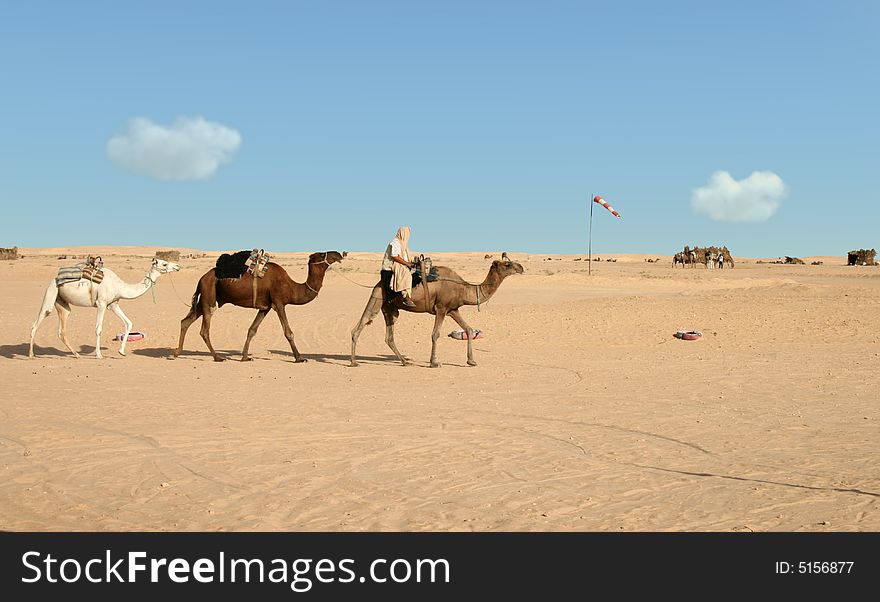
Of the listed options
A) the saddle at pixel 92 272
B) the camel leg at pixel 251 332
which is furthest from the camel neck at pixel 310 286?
the saddle at pixel 92 272

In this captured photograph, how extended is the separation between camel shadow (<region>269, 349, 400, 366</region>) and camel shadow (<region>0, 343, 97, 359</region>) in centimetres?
406

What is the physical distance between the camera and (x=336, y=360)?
60.4 feet

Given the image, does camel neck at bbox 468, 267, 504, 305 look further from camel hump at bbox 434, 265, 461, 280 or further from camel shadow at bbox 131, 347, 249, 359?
camel shadow at bbox 131, 347, 249, 359

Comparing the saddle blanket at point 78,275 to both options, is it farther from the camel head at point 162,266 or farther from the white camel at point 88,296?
the camel head at point 162,266

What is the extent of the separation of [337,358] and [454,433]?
8685 mm

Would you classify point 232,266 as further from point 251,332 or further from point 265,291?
point 251,332

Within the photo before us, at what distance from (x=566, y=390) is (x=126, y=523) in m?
8.48

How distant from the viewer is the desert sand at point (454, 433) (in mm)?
7164

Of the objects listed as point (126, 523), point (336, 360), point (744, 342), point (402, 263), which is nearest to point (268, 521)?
point (126, 523)

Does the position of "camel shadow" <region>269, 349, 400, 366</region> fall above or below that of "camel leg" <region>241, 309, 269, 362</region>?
below

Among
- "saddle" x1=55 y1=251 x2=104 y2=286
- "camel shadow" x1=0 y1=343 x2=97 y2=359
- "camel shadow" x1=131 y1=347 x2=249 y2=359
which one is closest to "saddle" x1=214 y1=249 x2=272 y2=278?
"camel shadow" x1=131 y1=347 x2=249 y2=359

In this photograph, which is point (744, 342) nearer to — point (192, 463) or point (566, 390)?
point (566, 390)

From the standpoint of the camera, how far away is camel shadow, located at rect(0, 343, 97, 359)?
18344 mm
